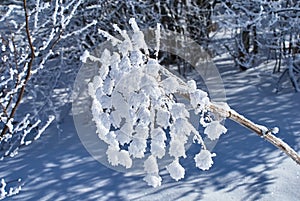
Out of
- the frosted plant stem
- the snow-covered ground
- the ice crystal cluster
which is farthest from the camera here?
the snow-covered ground

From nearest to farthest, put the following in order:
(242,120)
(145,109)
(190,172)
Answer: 1. (145,109)
2. (242,120)
3. (190,172)

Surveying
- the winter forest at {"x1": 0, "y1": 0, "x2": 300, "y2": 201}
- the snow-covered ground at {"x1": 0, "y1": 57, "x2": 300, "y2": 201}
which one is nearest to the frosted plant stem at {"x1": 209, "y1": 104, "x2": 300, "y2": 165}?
the winter forest at {"x1": 0, "y1": 0, "x2": 300, "y2": 201}

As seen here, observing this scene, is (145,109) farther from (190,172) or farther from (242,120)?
(190,172)

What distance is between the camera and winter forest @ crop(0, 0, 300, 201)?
41.9 inches

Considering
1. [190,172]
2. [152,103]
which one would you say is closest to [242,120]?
[152,103]

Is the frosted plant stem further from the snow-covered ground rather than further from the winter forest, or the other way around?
the snow-covered ground

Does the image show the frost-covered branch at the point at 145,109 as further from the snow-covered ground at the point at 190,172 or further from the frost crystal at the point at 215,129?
the snow-covered ground at the point at 190,172

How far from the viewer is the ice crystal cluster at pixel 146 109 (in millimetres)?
1021

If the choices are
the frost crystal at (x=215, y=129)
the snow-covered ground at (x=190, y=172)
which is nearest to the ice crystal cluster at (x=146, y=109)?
the frost crystal at (x=215, y=129)

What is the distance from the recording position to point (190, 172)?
10.00ft

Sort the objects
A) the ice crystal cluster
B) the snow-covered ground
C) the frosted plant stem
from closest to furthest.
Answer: the ice crystal cluster < the frosted plant stem < the snow-covered ground

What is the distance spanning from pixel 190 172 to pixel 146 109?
2123 mm

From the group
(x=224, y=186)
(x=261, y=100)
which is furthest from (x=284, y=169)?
(x=261, y=100)

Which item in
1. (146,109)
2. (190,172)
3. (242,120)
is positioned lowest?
(190,172)
